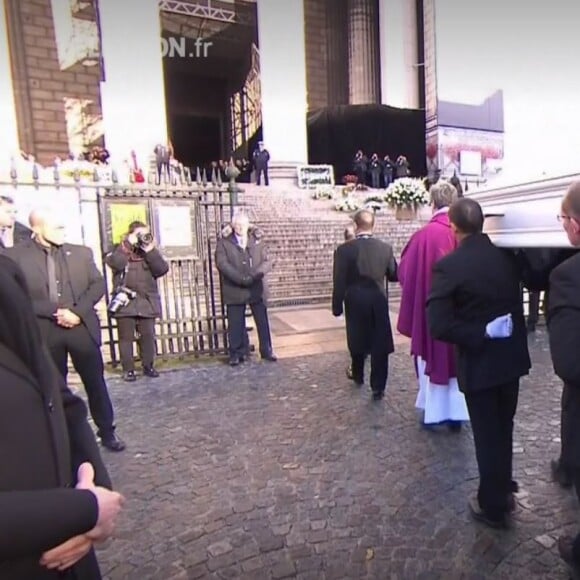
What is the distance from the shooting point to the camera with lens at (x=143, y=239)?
17.9 ft

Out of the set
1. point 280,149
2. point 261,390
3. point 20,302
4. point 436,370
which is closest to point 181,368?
point 261,390

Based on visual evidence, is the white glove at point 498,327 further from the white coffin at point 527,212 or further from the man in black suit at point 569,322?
the man in black suit at point 569,322

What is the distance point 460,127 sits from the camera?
22.2 metres

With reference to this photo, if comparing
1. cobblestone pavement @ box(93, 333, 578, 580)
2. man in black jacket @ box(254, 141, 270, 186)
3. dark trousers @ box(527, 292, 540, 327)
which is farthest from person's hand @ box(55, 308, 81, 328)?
man in black jacket @ box(254, 141, 270, 186)

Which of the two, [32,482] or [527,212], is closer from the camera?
[32,482]

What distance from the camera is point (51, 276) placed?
3.73 meters

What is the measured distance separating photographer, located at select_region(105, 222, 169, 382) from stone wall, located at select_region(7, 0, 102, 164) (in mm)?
13131

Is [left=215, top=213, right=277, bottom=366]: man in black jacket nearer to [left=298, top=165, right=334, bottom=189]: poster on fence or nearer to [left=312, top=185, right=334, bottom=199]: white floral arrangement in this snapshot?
[left=312, top=185, right=334, bottom=199]: white floral arrangement

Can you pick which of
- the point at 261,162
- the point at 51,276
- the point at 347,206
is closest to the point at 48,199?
the point at 51,276

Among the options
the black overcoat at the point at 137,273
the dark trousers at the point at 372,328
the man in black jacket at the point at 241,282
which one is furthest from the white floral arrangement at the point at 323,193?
the dark trousers at the point at 372,328

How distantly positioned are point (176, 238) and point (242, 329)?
4.59ft

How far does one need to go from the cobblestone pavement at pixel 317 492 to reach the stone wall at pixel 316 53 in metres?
18.9

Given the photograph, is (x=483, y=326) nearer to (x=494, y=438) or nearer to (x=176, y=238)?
(x=494, y=438)

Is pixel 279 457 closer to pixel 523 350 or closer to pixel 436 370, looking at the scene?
pixel 436 370
